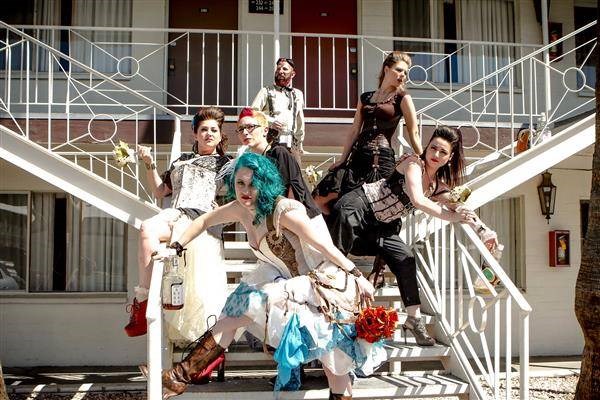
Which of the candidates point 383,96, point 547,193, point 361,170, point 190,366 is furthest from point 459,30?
point 190,366

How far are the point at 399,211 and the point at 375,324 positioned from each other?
3.74 feet

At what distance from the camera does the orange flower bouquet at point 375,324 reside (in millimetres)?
3561

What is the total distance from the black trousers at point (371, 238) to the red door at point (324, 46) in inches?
211

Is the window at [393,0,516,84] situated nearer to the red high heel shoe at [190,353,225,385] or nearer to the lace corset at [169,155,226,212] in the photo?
the lace corset at [169,155,226,212]

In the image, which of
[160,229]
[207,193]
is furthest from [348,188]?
[160,229]

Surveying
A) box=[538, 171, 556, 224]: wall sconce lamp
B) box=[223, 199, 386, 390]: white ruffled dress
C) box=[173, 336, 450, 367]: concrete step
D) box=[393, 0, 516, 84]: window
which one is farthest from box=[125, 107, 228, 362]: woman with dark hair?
box=[393, 0, 516, 84]: window

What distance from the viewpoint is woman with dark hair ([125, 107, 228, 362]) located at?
4432 mm

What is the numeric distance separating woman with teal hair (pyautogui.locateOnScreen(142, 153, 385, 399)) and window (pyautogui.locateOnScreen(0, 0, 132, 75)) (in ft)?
20.9

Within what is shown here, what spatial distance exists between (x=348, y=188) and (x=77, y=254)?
17.2ft

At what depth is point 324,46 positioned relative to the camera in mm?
9820

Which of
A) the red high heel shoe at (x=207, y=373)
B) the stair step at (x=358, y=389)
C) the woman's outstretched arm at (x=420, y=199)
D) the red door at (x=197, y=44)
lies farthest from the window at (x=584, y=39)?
the red high heel shoe at (x=207, y=373)

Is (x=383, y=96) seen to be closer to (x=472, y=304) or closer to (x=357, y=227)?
(x=357, y=227)

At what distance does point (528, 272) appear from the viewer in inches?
354

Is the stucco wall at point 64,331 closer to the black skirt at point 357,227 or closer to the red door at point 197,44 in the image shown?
the red door at point 197,44
